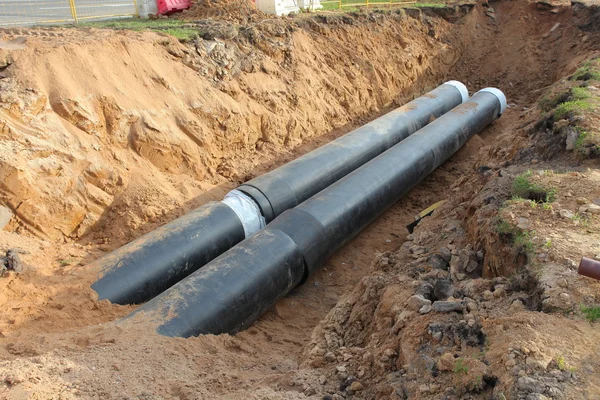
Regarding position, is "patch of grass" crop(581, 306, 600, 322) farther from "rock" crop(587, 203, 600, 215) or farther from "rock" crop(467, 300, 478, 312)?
"rock" crop(587, 203, 600, 215)

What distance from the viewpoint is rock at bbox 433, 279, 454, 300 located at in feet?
14.9

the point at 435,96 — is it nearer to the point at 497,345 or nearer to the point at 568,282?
the point at 568,282

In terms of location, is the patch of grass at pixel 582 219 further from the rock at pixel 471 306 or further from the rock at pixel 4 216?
the rock at pixel 4 216

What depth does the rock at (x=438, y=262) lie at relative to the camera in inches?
212

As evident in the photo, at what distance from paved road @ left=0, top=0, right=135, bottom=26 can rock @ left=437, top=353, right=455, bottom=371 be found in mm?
11923

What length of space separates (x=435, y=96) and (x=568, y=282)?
877 cm

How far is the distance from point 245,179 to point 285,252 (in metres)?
3.35

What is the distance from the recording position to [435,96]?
12.0m

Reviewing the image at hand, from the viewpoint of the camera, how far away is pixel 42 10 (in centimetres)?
1130

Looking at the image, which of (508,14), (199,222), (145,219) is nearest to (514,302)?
(199,222)

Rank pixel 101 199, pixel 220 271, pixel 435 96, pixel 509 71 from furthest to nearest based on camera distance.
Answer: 1. pixel 509 71
2. pixel 435 96
3. pixel 101 199
4. pixel 220 271

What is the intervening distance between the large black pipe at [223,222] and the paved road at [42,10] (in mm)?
7818

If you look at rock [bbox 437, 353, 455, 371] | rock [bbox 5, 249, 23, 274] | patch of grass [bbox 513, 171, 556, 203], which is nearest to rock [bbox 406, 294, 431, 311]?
rock [bbox 437, 353, 455, 371]

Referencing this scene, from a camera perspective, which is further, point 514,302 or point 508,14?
point 508,14
